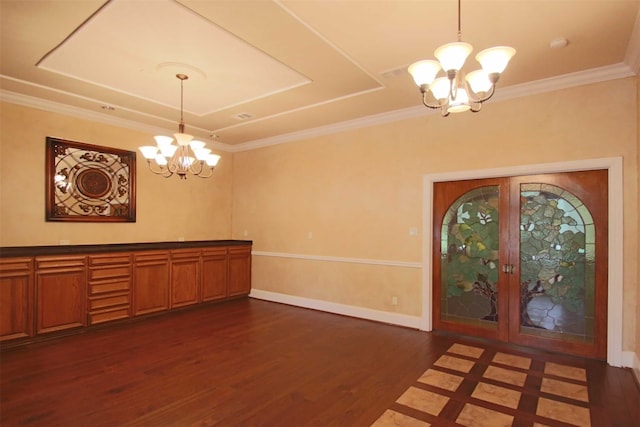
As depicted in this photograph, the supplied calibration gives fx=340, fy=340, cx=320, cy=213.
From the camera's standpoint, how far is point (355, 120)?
5215 mm

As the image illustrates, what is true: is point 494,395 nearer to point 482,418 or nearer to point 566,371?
point 482,418

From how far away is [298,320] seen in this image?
503 centimetres

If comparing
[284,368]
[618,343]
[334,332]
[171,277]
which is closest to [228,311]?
[171,277]

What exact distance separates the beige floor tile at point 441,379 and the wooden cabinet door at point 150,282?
3.98 m

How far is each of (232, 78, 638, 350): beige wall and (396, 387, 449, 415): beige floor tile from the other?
183 centimetres

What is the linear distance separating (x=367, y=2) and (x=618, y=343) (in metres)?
3.99

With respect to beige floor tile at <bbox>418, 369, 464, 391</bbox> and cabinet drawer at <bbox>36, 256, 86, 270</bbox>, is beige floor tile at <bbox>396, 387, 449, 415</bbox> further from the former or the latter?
cabinet drawer at <bbox>36, 256, 86, 270</bbox>

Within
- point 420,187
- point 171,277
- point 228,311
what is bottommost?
point 228,311

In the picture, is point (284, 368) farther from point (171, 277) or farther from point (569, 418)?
point (171, 277)

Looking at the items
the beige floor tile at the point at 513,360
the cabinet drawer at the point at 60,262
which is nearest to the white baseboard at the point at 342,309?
the beige floor tile at the point at 513,360

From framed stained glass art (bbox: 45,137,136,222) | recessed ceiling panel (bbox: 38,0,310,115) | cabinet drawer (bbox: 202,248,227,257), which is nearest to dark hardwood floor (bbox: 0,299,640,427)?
cabinet drawer (bbox: 202,248,227,257)

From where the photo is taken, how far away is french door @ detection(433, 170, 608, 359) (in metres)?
3.62

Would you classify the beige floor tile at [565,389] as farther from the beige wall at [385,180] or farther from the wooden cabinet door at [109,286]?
the wooden cabinet door at [109,286]

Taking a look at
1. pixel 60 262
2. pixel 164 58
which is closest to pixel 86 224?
pixel 60 262
